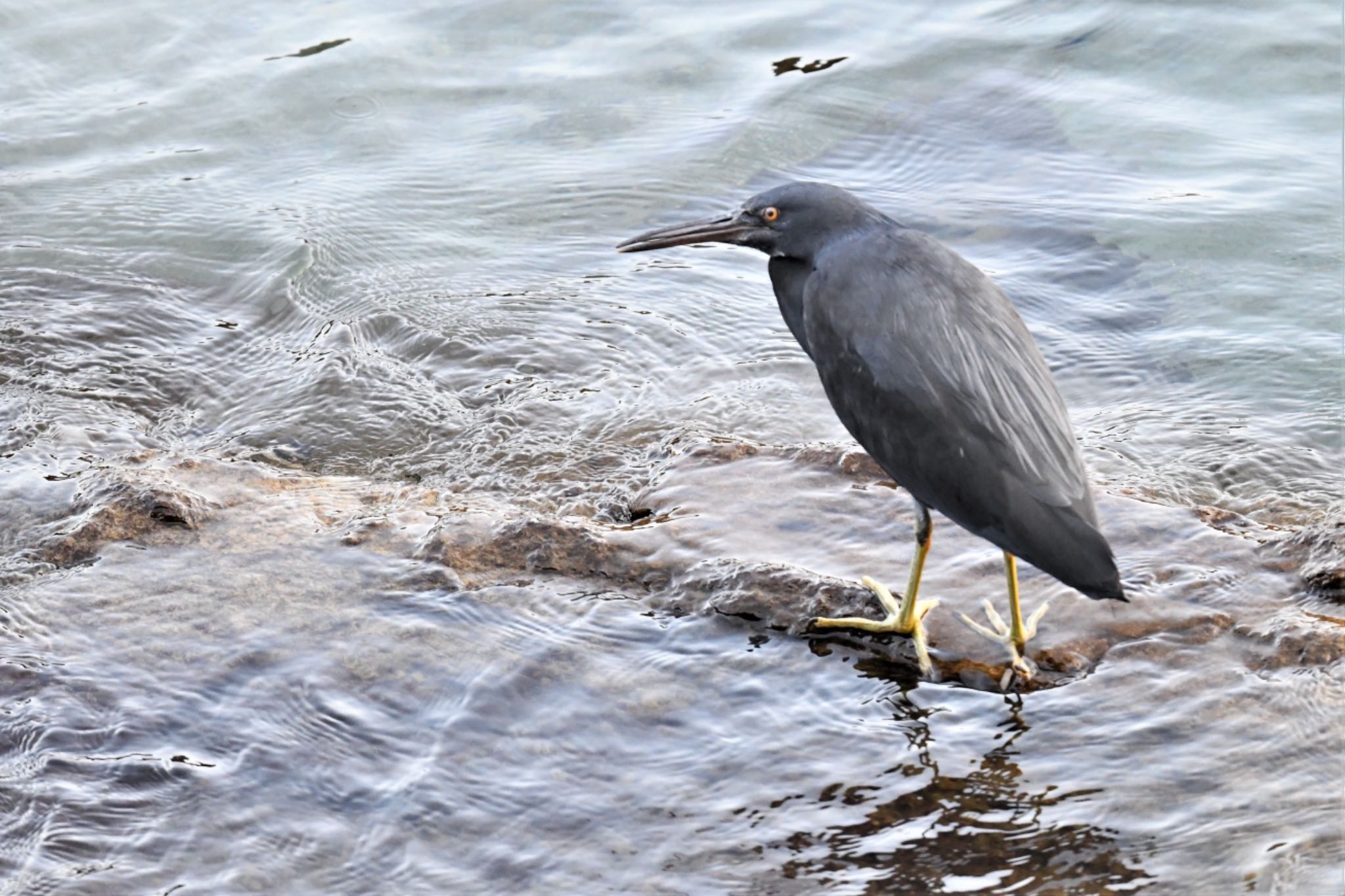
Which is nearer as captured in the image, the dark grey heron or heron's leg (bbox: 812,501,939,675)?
the dark grey heron

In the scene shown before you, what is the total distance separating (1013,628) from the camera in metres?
3.46

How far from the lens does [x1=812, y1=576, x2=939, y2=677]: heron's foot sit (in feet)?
11.5

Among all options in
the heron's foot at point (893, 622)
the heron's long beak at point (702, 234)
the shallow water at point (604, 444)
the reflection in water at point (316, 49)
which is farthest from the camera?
the reflection in water at point (316, 49)

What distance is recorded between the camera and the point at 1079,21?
8.90 metres

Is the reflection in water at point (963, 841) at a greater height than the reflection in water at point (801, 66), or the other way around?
the reflection in water at point (801, 66)

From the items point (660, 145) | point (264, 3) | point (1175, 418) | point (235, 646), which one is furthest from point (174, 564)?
point (264, 3)

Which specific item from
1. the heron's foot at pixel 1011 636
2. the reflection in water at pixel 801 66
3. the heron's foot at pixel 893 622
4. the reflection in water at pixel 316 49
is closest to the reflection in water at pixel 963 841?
the heron's foot at pixel 1011 636

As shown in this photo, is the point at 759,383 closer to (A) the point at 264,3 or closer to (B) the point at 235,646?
(B) the point at 235,646

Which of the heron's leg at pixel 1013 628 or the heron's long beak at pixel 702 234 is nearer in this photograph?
the heron's leg at pixel 1013 628

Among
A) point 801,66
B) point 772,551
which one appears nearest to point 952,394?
point 772,551

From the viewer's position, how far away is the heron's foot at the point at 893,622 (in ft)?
11.5

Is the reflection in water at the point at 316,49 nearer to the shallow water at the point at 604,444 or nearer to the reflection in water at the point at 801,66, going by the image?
the shallow water at the point at 604,444

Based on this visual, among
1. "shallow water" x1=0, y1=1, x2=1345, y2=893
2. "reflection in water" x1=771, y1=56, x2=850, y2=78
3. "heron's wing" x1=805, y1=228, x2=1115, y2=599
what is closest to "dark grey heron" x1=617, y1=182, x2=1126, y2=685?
Result: "heron's wing" x1=805, y1=228, x2=1115, y2=599

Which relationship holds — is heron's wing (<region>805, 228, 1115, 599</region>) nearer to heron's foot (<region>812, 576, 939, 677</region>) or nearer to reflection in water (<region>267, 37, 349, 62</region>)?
heron's foot (<region>812, 576, 939, 677</region>)
